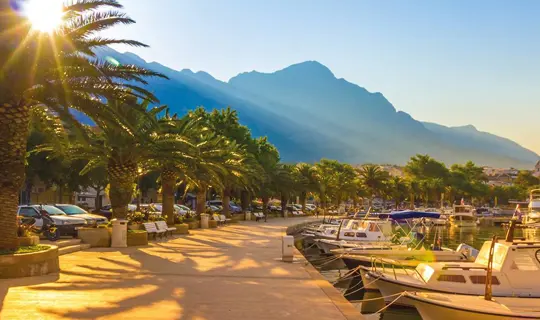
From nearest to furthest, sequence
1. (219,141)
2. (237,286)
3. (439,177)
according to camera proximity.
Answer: (237,286) < (219,141) < (439,177)

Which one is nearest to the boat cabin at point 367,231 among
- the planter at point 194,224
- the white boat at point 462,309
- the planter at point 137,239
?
the planter at point 194,224

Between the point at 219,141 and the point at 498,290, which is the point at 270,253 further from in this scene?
the point at 219,141

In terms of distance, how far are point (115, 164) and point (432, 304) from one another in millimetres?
15581

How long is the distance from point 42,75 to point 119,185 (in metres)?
10.4

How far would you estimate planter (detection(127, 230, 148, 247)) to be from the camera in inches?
898

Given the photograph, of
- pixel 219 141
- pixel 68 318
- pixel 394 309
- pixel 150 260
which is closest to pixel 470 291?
pixel 394 309

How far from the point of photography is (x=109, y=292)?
11.5 metres

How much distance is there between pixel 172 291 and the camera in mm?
11758

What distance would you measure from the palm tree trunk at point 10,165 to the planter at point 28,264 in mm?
852

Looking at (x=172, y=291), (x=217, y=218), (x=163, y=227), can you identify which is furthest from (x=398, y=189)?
(x=172, y=291)

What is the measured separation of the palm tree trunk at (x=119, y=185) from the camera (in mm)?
24109

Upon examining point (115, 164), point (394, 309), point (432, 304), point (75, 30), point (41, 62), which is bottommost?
point (394, 309)

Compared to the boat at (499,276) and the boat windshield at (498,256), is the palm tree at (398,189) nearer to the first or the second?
the boat windshield at (498,256)

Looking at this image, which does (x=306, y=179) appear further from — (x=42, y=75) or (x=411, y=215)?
(x=42, y=75)
